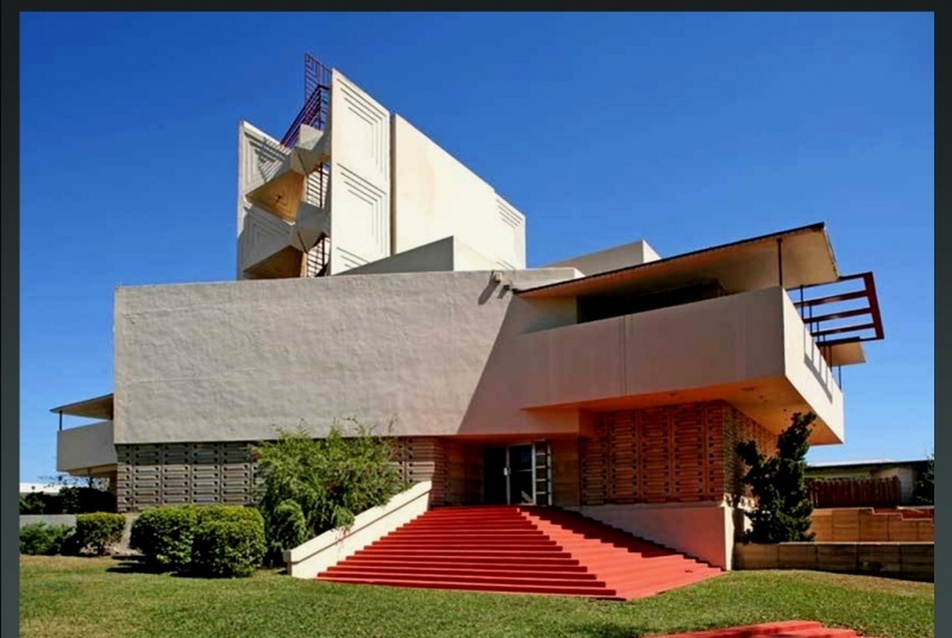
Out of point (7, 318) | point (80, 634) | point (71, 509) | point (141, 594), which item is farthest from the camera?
point (71, 509)

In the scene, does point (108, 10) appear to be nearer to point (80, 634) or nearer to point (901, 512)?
point (80, 634)

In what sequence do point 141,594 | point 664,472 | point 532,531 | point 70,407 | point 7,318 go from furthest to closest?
point 70,407
point 664,472
point 532,531
point 141,594
point 7,318

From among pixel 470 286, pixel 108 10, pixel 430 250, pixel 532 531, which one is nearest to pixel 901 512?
pixel 532 531

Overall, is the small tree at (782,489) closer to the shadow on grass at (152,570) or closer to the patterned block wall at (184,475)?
the shadow on grass at (152,570)

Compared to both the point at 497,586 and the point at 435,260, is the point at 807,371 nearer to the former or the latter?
the point at 497,586

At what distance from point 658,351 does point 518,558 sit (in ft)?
17.6

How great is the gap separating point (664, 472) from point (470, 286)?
6289 mm

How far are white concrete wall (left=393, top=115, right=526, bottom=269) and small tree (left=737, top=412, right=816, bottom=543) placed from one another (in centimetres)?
1097

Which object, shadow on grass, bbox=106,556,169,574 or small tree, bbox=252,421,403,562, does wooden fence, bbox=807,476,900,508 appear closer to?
small tree, bbox=252,421,403,562

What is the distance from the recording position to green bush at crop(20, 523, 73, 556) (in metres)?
19.9

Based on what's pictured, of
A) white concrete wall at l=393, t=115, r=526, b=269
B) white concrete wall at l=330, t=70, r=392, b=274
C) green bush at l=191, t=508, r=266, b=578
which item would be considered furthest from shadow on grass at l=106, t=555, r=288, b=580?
white concrete wall at l=393, t=115, r=526, b=269

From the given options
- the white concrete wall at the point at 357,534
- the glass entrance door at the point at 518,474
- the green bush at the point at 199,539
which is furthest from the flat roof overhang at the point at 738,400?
the green bush at the point at 199,539

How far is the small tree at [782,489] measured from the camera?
18750 mm

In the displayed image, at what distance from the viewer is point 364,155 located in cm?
2806
